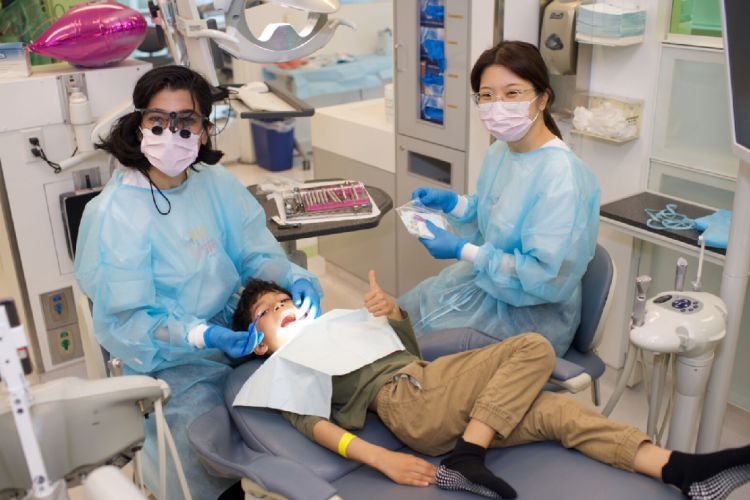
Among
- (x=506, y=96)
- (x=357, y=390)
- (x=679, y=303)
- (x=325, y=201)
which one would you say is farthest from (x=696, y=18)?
(x=357, y=390)

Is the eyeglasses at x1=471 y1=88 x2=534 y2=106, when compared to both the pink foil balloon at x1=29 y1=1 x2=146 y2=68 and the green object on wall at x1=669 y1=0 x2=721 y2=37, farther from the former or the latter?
the pink foil balloon at x1=29 y1=1 x2=146 y2=68

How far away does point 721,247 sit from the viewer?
223 cm

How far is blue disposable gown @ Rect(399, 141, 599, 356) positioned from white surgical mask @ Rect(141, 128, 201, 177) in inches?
33.7

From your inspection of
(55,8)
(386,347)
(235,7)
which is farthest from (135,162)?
(55,8)

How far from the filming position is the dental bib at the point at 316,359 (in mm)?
1792

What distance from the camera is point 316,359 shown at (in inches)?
73.3

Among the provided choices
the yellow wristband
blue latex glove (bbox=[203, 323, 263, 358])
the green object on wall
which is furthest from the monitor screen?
blue latex glove (bbox=[203, 323, 263, 358])

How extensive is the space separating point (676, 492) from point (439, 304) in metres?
1.00

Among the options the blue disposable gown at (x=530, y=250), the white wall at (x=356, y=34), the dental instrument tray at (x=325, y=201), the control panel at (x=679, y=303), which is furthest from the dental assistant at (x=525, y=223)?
the white wall at (x=356, y=34)

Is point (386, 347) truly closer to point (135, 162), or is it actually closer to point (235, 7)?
point (135, 162)

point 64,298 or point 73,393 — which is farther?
point 64,298

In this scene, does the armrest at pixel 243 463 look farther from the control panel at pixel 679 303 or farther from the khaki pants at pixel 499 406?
the control panel at pixel 679 303

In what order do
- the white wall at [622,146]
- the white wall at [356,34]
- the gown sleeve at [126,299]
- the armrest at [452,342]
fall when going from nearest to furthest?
1. the gown sleeve at [126,299]
2. the armrest at [452,342]
3. the white wall at [622,146]
4. the white wall at [356,34]

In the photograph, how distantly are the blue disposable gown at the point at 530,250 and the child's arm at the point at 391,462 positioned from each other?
645 millimetres
